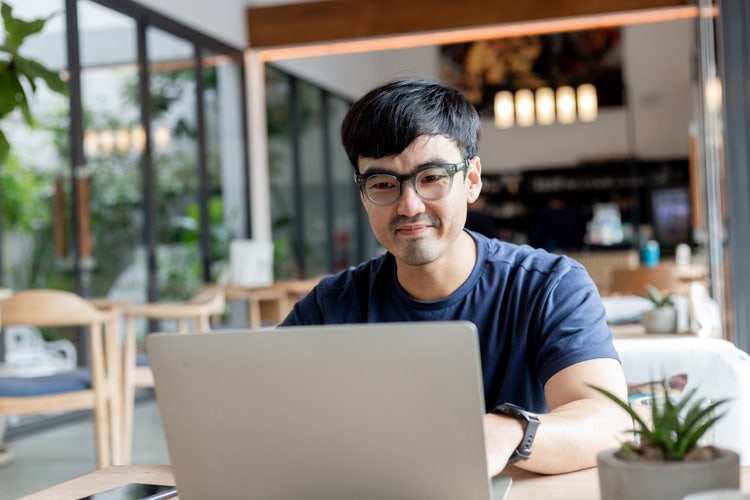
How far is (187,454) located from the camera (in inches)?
40.5

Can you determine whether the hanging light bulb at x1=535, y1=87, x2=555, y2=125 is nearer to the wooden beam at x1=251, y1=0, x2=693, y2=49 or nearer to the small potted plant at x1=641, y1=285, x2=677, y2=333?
the wooden beam at x1=251, y1=0, x2=693, y2=49

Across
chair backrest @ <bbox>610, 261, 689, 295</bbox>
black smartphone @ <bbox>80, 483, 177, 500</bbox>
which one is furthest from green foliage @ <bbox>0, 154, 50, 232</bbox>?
black smartphone @ <bbox>80, 483, 177, 500</bbox>

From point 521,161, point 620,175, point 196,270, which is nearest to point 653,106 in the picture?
point 620,175

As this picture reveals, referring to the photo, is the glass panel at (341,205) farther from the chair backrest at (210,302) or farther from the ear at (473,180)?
the ear at (473,180)

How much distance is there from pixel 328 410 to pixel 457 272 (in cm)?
75

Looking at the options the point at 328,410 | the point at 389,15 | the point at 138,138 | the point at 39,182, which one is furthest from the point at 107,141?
the point at 328,410

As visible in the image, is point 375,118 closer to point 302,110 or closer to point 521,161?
point 302,110

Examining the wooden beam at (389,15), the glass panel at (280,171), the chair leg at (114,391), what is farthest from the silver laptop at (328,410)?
the glass panel at (280,171)

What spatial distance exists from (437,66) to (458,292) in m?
13.4

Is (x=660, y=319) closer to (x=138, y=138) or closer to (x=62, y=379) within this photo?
(x=62, y=379)

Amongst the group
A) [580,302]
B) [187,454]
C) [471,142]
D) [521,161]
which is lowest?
[187,454]

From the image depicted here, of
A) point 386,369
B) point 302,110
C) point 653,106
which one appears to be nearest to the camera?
point 386,369

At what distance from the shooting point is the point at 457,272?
5.45 feet

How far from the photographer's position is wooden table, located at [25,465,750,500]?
114 cm
